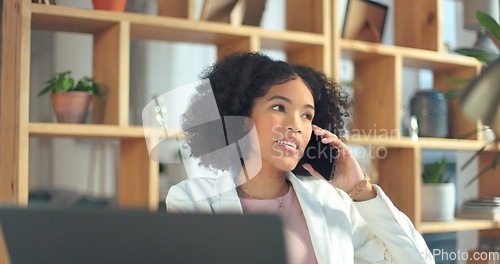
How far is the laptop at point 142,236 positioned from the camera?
631 millimetres

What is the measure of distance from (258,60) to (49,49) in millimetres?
1454

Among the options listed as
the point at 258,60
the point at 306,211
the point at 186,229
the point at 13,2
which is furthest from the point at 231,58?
the point at 186,229

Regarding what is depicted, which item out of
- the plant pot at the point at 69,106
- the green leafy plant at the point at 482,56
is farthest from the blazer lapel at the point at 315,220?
the plant pot at the point at 69,106

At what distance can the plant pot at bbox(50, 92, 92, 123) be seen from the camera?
86.0 inches

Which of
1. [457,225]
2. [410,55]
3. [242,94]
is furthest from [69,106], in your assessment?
[457,225]

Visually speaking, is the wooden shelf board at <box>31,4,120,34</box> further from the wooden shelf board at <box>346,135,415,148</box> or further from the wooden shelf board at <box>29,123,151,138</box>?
the wooden shelf board at <box>346,135,415,148</box>

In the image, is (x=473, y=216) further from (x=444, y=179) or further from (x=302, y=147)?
(x=302, y=147)

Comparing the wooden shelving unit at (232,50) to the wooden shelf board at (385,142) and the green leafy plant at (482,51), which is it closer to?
the wooden shelf board at (385,142)

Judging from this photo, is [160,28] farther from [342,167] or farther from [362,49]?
[342,167]

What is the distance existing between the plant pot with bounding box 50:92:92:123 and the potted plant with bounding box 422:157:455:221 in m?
1.40

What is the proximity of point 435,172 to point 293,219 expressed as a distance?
1367mm

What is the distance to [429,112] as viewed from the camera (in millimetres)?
2805

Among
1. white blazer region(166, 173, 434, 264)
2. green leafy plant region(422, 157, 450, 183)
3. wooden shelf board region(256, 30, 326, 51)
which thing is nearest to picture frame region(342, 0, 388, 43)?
wooden shelf board region(256, 30, 326, 51)

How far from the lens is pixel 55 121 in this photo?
88.0 inches
